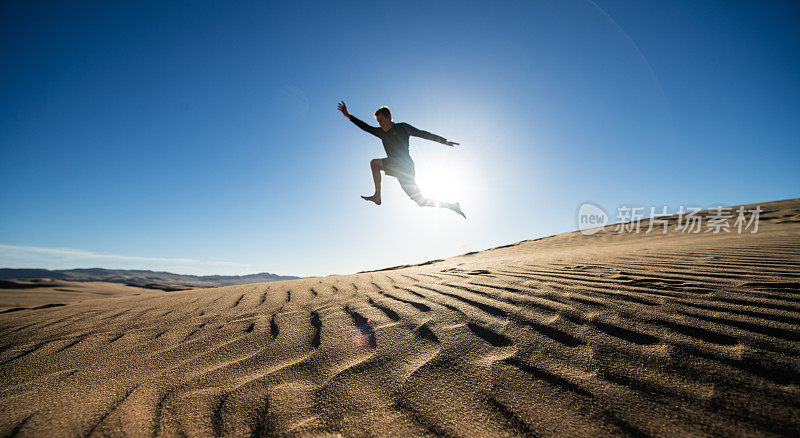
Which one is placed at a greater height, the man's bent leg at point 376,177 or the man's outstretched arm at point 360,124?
the man's outstretched arm at point 360,124

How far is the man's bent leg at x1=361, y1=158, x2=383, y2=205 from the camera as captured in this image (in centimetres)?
478

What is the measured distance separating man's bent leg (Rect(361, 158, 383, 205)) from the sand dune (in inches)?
109

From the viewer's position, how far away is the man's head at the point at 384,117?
448 cm

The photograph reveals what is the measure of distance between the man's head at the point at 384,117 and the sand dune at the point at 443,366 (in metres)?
2.89

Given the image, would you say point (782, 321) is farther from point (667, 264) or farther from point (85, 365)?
point (85, 365)

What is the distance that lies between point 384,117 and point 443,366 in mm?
3815

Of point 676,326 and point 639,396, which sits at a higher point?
point 676,326

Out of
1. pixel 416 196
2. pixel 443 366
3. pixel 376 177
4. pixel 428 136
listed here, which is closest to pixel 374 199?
pixel 376 177

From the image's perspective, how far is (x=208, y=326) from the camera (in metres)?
2.16

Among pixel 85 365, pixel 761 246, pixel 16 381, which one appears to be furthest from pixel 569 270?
pixel 16 381

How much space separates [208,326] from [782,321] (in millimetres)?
3319

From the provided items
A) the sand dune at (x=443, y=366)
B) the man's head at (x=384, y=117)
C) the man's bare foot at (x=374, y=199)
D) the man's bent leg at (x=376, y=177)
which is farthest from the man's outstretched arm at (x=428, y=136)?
the sand dune at (x=443, y=366)

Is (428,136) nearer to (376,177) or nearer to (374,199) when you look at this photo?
(376,177)

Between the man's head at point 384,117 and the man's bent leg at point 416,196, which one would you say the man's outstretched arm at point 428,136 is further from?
the man's bent leg at point 416,196
